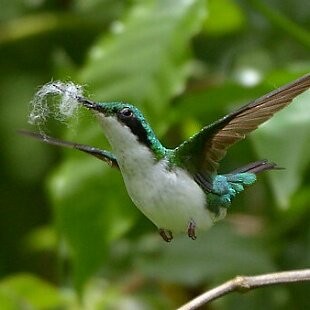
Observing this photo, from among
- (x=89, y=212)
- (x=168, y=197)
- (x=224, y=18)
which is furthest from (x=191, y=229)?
(x=224, y=18)

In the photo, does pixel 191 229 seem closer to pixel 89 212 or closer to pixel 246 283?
pixel 246 283

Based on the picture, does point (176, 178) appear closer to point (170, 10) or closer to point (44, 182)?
point (170, 10)

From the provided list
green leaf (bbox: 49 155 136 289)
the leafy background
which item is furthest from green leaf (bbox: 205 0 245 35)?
green leaf (bbox: 49 155 136 289)

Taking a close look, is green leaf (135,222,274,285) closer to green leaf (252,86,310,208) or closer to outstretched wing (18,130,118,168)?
green leaf (252,86,310,208)

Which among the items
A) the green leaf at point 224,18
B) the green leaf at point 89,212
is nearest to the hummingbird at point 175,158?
the green leaf at point 89,212

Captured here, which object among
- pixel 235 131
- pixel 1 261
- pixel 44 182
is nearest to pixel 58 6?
pixel 44 182
